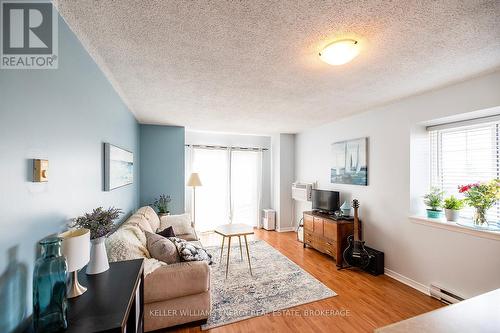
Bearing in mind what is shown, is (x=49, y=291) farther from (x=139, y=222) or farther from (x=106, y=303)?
(x=139, y=222)

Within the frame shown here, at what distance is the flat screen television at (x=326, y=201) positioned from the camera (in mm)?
3947

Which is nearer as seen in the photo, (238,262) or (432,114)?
(432,114)

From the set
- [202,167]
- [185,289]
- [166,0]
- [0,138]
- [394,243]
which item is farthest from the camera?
[202,167]

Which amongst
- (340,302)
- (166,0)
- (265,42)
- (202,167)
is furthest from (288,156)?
(166,0)

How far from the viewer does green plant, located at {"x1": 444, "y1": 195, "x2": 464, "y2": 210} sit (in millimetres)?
2543

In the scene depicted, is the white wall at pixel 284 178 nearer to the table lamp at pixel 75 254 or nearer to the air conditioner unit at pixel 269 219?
the air conditioner unit at pixel 269 219

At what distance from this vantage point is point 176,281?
1.99 meters

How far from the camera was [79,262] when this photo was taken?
1135 mm

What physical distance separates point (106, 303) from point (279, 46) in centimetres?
198

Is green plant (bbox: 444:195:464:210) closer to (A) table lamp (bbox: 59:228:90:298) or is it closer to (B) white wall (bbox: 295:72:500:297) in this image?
(B) white wall (bbox: 295:72:500:297)

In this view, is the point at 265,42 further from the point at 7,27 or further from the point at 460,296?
the point at 460,296

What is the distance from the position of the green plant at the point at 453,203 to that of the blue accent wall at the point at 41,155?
12.3 ft

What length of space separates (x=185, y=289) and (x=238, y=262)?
1.67m

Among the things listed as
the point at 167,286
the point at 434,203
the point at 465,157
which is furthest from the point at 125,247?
the point at 465,157
